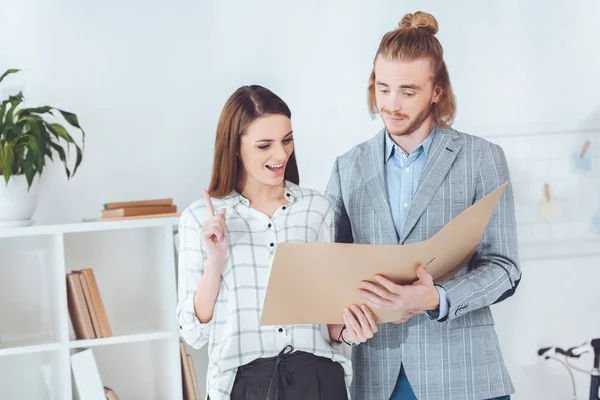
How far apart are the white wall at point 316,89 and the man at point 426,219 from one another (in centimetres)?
110

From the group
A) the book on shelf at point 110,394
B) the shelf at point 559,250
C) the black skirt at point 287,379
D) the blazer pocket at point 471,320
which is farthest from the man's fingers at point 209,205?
the shelf at point 559,250

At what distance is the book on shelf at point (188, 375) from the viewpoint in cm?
284

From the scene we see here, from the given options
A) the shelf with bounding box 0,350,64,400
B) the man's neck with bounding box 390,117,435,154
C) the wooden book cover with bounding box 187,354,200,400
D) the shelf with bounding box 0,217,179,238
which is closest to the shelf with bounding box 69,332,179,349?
the wooden book cover with bounding box 187,354,200,400

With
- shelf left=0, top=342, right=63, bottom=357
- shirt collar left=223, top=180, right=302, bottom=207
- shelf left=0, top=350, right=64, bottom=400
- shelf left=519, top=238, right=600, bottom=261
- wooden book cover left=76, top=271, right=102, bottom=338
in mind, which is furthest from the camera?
shelf left=519, top=238, right=600, bottom=261

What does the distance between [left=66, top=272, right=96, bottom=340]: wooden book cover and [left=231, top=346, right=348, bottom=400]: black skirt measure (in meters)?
1.06

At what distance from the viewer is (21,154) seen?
270 centimetres

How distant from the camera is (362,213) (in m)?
2.08

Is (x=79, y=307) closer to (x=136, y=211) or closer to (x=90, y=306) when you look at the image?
(x=90, y=306)

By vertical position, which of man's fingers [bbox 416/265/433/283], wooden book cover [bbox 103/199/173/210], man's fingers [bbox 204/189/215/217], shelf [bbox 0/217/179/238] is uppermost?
wooden book cover [bbox 103/199/173/210]

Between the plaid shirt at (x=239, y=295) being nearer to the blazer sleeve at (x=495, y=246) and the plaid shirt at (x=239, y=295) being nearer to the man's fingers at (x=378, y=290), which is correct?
the man's fingers at (x=378, y=290)

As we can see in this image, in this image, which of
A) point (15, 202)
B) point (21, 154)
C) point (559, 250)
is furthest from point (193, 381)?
point (559, 250)

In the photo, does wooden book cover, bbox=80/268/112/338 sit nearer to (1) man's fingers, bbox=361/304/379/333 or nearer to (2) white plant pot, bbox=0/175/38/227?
(2) white plant pot, bbox=0/175/38/227

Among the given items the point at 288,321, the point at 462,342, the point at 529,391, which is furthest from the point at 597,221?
the point at 288,321

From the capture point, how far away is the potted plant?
266cm
